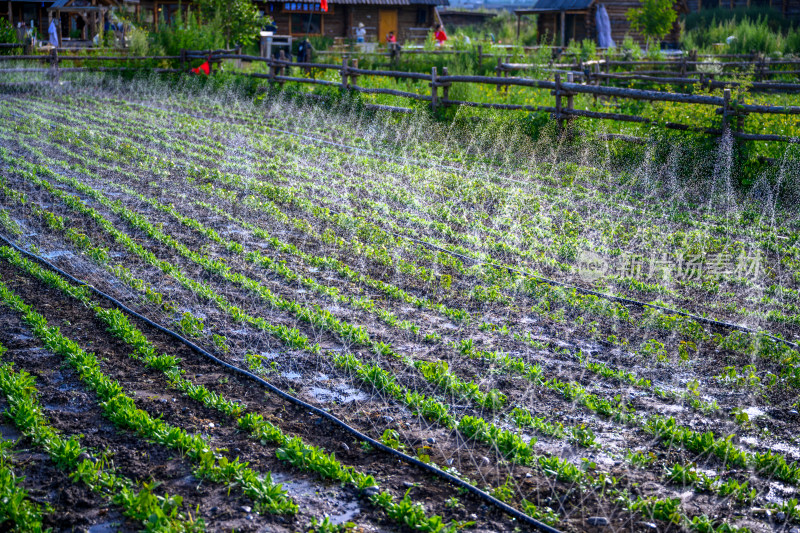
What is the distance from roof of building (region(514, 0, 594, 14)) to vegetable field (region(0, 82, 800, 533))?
26.9 metres

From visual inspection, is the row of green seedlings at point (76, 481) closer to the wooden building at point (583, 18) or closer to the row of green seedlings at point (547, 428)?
the row of green seedlings at point (547, 428)

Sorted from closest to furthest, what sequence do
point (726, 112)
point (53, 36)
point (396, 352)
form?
point (396, 352) → point (726, 112) → point (53, 36)

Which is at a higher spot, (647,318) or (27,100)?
(27,100)

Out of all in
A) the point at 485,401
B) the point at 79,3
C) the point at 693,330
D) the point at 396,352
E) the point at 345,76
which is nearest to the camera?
the point at 485,401

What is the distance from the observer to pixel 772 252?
834cm

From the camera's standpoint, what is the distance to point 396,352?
5.82 m

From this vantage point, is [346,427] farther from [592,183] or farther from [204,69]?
[204,69]

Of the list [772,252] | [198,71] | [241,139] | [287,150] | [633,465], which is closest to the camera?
[633,465]

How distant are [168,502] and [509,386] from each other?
2.36 metres

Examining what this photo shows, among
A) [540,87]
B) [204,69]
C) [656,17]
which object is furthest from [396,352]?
[656,17]

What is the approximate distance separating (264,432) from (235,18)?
26.8m

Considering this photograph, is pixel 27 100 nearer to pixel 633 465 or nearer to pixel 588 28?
pixel 633 465

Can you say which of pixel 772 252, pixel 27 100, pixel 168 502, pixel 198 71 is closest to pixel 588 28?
pixel 198 71

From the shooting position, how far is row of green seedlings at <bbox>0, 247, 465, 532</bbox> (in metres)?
3.91
